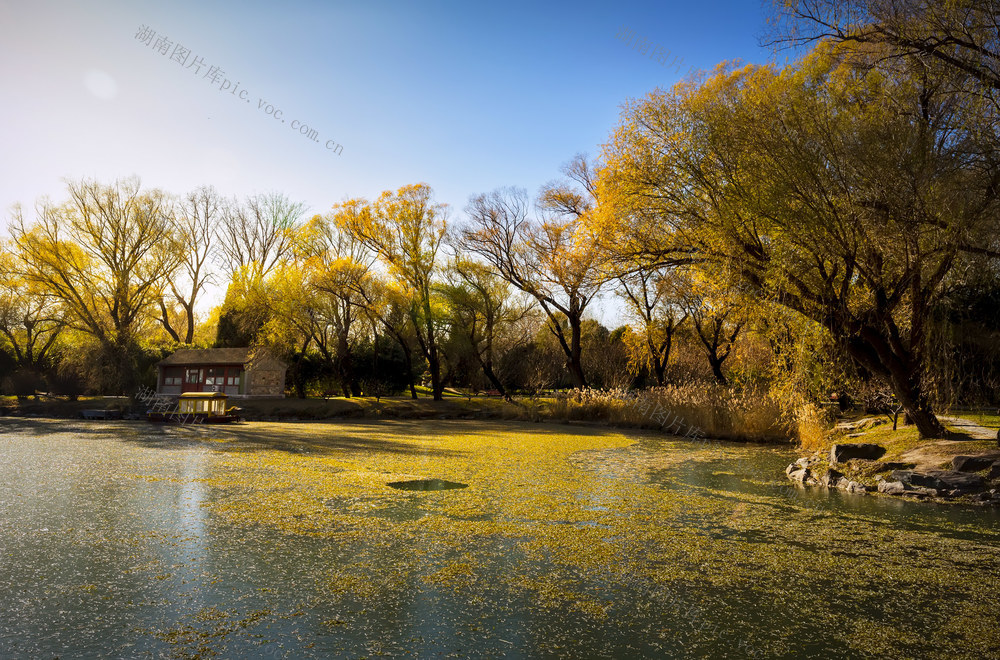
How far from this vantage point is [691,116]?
8680mm

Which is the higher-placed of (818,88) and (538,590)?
(818,88)

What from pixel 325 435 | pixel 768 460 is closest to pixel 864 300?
pixel 768 460

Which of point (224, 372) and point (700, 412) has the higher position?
point (224, 372)

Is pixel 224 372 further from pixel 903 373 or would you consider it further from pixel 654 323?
pixel 903 373

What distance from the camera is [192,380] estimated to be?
26.8 metres

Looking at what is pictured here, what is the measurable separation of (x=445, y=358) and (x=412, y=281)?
22.8 ft

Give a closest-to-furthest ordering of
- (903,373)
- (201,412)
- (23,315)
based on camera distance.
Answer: (903,373), (201,412), (23,315)

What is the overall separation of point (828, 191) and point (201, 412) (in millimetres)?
16792

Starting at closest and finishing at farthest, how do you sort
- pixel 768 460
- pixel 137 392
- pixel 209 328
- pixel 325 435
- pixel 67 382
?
1. pixel 768 460
2. pixel 325 435
3. pixel 137 392
4. pixel 67 382
5. pixel 209 328

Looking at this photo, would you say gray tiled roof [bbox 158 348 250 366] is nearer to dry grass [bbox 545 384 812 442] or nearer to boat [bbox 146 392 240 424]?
boat [bbox 146 392 240 424]

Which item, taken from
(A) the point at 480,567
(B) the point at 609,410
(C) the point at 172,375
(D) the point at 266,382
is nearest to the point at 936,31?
(A) the point at 480,567

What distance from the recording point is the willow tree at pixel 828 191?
21.6ft

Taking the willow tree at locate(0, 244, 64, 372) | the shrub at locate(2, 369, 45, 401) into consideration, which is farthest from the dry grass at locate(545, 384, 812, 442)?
the shrub at locate(2, 369, 45, 401)

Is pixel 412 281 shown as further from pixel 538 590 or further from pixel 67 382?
pixel 538 590
